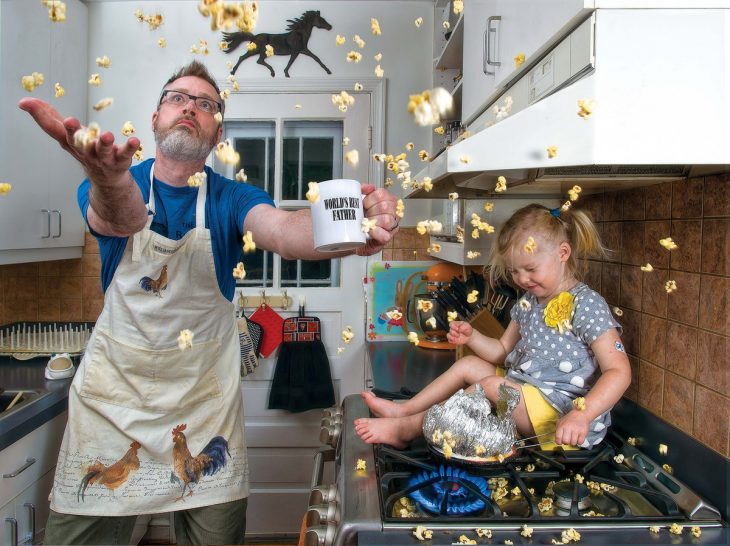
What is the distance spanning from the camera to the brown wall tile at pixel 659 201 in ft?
4.01

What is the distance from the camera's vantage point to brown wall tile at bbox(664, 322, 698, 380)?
113 centimetres

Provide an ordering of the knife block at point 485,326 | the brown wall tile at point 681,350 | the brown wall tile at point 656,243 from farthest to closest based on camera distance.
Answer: the knife block at point 485,326 → the brown wall tile at point 656,243 → the brown wall tile at point 681,350

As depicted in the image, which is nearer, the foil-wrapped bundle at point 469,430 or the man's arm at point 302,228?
the man's arm at point 302,228

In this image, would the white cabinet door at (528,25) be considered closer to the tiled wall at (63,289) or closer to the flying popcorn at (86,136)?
the flying popcorn at (86,136)

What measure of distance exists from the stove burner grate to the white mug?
0.49 meters

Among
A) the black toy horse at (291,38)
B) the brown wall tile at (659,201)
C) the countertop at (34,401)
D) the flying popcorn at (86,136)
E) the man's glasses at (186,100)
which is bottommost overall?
the countertop at (34,401)

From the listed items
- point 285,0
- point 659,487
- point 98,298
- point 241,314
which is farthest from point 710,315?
point 98,298

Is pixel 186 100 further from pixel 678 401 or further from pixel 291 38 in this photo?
pixel 678 401

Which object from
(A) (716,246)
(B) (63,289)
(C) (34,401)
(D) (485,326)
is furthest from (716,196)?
(B) (63,289)

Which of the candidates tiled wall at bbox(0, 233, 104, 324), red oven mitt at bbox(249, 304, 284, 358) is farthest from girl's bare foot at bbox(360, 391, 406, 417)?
tiled wall at bbox(0, 233, 104, 324)

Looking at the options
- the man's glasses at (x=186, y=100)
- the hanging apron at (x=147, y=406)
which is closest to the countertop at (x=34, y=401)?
the hanging apron at (x=147, y=406)

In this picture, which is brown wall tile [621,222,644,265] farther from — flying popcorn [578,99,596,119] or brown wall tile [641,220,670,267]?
flying popcorn [578,99,596,119]

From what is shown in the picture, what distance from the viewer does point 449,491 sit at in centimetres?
104

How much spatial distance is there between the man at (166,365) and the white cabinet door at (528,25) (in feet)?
2.16
